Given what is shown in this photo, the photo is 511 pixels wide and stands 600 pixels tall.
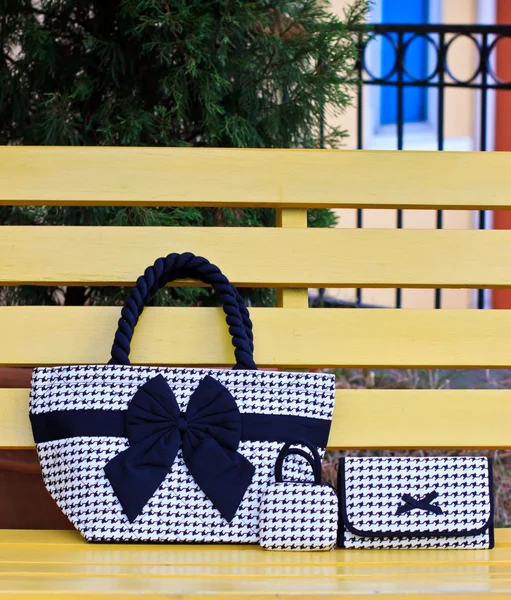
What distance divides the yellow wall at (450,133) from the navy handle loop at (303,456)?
2740 millimetres

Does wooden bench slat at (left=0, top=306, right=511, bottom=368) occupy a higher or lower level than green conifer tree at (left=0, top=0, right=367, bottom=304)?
lower

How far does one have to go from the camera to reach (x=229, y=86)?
199 centimetres

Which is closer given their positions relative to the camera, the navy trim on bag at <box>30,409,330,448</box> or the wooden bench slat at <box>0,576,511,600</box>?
the wooden bench slat at <box>0,576,511,600</box>

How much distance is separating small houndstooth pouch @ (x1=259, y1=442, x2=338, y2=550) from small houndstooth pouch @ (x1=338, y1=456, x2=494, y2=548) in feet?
0.15

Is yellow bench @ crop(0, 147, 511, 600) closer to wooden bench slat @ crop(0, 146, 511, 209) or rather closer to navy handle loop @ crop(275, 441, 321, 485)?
wooden bench slat @ crop(0, 146, 511, 209)

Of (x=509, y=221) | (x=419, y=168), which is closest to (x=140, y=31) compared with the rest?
(x=419, y=168)

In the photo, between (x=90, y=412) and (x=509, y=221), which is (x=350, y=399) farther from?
(x=509, y=221)

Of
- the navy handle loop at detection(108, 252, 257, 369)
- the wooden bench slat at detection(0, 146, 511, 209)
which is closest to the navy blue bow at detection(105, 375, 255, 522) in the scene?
the navy handle loop at detection(108, 252, 257, 369)


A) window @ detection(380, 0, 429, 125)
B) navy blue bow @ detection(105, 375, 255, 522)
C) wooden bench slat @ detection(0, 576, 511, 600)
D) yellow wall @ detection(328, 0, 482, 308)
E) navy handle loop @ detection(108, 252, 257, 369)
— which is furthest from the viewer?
window @ detection(380, 0, 429, 125)

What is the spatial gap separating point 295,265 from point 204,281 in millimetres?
197

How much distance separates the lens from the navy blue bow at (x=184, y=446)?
123cm

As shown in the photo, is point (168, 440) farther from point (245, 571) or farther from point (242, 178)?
point (242, 178)

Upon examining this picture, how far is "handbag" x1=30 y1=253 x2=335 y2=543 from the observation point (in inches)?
48.7

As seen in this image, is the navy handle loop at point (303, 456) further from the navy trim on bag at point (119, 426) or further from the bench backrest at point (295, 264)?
the bench backrest at point (295, 264)
